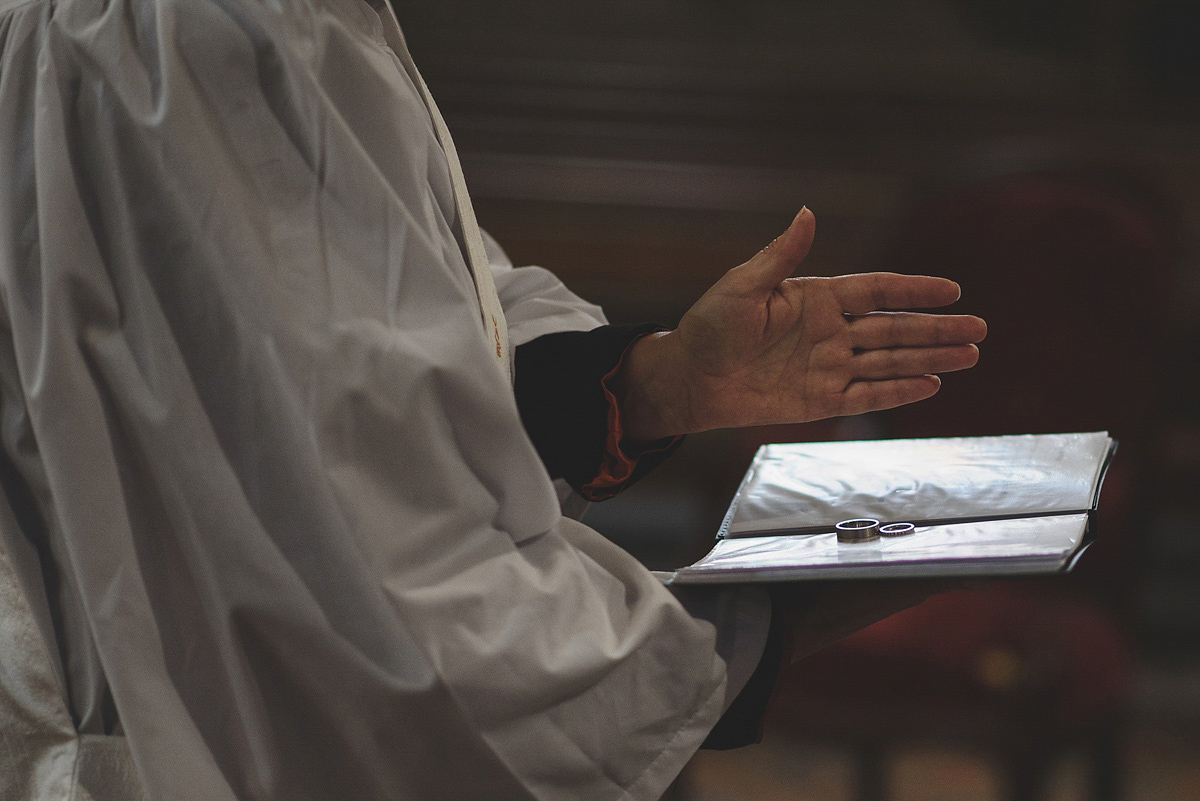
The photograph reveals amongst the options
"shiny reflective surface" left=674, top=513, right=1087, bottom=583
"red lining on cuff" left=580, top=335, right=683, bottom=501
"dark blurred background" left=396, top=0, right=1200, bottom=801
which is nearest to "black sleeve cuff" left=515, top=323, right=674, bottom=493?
"red lining on cuff" left=580, top=335, right=683, bottom=501

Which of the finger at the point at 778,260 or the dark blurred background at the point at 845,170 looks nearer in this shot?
the finger at the point at 778,260

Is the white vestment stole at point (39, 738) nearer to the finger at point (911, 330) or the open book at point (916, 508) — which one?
the open book at point (916, 508)

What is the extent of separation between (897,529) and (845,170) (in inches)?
114

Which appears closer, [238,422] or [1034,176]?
[238,422]

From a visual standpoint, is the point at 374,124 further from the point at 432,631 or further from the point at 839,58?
the point at 839,58

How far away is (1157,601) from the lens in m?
2.95

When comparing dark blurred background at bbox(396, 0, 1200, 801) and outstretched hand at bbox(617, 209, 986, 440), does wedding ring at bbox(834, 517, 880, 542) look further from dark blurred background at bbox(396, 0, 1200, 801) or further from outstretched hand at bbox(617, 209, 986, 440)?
dark blurred background at bbox(396, 0, 1200, 801)

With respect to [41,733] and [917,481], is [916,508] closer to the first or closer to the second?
[917,481]

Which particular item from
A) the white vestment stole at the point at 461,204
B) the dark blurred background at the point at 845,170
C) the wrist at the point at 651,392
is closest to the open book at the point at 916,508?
the wrist at the point at 651,392

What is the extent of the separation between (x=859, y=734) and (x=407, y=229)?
1.27 meters

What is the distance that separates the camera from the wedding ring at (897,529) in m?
0.85

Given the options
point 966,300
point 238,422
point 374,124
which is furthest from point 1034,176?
point 238,422

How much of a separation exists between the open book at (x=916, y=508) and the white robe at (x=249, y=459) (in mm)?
152

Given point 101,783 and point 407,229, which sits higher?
point 407,229
